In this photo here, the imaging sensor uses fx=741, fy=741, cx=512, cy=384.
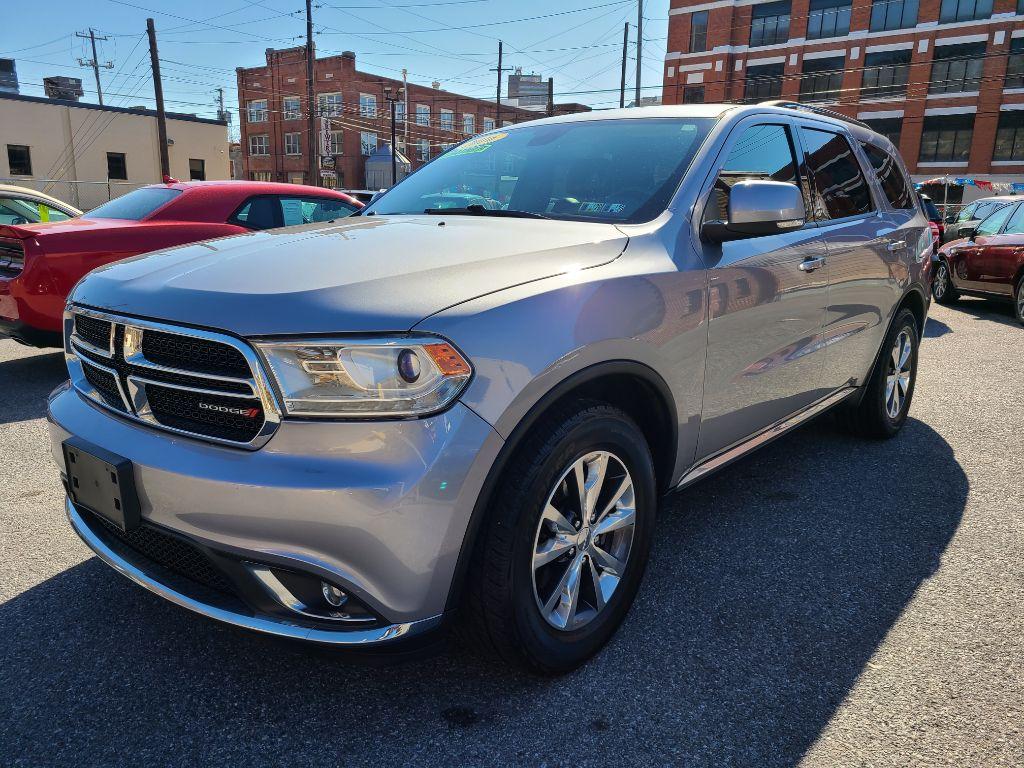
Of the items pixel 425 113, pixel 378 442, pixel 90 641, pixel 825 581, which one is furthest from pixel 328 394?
pixel 425 113

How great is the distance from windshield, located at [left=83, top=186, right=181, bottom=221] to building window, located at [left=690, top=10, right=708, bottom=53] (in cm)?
4938

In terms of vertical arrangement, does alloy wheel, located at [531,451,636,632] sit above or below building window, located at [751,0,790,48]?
below

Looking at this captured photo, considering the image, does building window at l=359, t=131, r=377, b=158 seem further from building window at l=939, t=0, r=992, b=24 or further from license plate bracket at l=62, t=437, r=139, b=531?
license plate bracket at l=62, t=437, r=139, b=531

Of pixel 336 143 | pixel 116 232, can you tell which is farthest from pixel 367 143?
pixel 116 232

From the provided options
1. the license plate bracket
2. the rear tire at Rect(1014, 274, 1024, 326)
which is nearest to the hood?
the license plate bracket

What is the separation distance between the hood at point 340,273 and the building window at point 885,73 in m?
49.8

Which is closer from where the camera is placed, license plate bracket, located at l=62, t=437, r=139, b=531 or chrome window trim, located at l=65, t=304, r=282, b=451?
chrome window trim, located at l=65, t=304, r=282, b=451

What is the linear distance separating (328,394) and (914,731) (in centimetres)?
186

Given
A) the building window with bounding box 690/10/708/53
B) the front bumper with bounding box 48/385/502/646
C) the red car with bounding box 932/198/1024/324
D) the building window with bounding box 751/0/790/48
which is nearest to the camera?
the front bumper with bounding box 48/385/502/646

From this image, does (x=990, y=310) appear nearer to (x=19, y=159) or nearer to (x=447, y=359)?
(x=447, y=359)

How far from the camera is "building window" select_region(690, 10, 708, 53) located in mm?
48625

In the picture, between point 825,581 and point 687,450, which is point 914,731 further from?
point 687,450

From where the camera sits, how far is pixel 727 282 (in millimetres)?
2725

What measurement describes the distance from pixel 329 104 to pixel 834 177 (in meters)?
55.8
